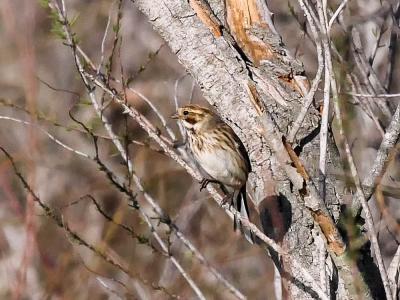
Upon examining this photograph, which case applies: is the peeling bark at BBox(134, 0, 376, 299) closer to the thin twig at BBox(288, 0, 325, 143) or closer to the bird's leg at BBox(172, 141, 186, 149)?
the thin twig at BBox(288, 0, 325, 143)

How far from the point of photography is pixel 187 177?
993cm

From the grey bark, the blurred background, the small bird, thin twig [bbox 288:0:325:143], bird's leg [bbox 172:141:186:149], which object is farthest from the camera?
the blurred background

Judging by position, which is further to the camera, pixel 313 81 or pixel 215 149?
pixel 215 149

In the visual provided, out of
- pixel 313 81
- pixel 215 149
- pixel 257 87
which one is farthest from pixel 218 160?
pixel 313 81

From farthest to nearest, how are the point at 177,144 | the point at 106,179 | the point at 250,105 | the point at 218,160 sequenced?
the point at 106,179, the point at 218,160, the point at 177,144, the point at 250,105

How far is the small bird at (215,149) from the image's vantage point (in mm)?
4688

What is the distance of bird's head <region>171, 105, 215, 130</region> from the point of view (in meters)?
4.92

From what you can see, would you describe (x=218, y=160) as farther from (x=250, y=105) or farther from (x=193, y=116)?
(x=250, y=105)

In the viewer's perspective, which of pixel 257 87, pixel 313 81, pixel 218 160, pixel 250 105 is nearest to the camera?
pixel 313 81

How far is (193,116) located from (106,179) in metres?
3.57

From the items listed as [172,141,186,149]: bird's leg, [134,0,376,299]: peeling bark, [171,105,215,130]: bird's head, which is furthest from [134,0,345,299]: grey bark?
[171,105,215,130]: bird's head

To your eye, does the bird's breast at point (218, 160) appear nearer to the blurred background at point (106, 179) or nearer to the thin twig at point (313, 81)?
the blurred background at point (106, 179)

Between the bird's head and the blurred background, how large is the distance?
0.77ft

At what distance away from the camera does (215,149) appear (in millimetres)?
4844
